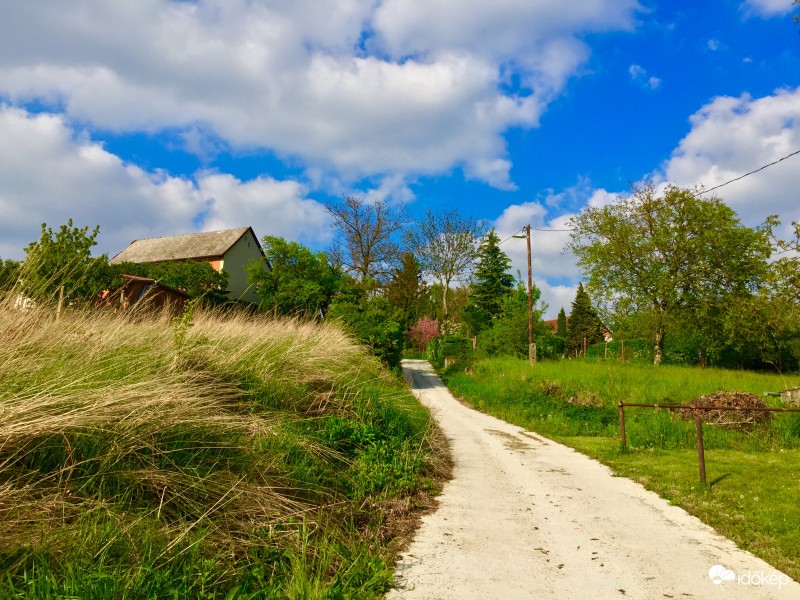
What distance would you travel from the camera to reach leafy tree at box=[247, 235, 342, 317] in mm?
25547

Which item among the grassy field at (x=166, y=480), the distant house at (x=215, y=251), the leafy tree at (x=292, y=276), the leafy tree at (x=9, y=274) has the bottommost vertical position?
the grassy field at (x=166, y=480)

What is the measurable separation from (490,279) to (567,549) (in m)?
39.3

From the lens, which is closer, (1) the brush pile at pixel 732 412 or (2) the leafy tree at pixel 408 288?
(1) the brush pile at pixel 732 412

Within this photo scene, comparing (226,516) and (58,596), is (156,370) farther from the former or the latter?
(58,596)

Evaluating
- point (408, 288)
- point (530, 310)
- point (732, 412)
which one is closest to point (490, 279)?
point (408, 288)

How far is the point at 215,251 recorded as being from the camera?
38875mm

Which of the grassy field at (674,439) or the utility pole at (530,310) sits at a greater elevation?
the utility pole at (530,310)

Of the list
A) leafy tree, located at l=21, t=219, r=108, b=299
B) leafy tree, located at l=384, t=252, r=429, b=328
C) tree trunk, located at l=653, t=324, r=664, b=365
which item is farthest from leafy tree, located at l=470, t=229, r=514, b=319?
leafy tree, located at l=21, t=219, r=108, b=299

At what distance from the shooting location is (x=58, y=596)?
2.59m

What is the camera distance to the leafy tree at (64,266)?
16.4ft

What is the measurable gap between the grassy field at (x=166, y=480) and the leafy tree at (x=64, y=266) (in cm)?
41

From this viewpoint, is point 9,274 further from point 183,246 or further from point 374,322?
point 183,246

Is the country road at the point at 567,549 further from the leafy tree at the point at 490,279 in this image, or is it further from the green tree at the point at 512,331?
the leafy tree at the point at 490,279

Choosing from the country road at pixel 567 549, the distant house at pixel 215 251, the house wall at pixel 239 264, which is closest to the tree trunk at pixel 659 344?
the country road at pixel 567 549
